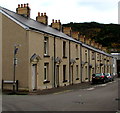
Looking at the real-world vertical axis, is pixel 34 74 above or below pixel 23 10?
below

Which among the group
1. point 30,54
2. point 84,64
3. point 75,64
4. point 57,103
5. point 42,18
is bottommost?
point 57,103

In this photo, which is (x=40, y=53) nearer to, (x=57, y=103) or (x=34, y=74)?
(x=34, y=74)

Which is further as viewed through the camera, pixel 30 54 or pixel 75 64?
pixel 75 64

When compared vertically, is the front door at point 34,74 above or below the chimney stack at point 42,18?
below

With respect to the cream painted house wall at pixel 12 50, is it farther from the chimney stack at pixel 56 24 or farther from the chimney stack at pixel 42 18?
the chimney stack at pixel 56 24

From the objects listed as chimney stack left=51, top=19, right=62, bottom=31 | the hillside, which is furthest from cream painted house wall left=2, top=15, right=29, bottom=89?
the hillside

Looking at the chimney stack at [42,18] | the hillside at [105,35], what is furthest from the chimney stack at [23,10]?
the hillside at [105,35]

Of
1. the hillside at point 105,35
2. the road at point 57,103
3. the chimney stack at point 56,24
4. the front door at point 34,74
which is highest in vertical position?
the hillside at point 105,35

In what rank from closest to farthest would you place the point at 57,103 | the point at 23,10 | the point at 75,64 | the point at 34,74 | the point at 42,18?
the point at 57,103
the point at 34,74
the point at 23,10
the point at 42,18
the point at 75,64

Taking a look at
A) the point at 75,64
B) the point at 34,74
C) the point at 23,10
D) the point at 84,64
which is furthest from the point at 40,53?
the point at 84,64

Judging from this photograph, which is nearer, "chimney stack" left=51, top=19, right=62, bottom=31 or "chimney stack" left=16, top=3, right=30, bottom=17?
"chimney stack" left=16, top=3, right=30, bottom=17

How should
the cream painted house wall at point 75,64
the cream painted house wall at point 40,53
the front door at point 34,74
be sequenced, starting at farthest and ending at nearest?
the cream painted house wall at point 75,64 < the front door at point 34,74 < the cream painted house wall at point 40,53

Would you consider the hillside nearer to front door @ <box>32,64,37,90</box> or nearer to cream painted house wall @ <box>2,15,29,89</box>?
front door @ <box>32,64,37,90</box>

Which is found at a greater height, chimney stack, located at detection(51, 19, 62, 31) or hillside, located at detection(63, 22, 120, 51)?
hillside, located at detection(63, 22, 120, 51)
